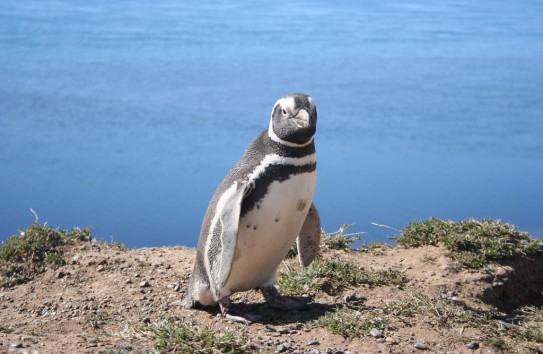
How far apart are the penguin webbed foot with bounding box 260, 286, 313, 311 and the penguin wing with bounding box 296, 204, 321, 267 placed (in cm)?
28

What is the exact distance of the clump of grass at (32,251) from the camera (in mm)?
4391

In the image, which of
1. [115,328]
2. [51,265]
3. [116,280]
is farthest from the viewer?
[51,265]

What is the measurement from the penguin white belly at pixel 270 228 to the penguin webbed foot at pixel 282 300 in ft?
0.43

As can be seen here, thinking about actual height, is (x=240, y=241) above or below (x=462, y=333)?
above

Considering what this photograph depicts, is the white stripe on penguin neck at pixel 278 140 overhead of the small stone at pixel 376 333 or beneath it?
overhead

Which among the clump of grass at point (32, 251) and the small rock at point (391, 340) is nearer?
the small rock at point (391, 340)

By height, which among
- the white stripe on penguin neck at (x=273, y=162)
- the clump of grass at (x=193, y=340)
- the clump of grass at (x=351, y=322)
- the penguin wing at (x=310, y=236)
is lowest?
the clump of grass at (x=351, y=322)

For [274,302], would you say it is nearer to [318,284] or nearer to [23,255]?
[318,284]

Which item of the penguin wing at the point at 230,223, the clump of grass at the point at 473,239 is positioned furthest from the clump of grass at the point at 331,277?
the penguin wing at the point at 230,223

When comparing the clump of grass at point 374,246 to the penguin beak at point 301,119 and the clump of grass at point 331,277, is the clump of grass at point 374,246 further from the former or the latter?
the penguin beak at point 301,119

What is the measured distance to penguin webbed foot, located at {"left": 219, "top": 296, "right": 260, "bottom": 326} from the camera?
10.9ft

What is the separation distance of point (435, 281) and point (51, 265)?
6.89 feet

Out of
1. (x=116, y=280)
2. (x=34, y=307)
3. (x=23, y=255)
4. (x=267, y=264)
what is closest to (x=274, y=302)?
(x=267, y=264)

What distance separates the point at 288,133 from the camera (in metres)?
3.25
